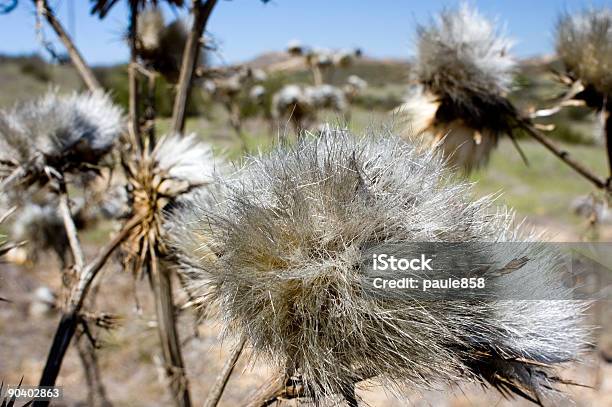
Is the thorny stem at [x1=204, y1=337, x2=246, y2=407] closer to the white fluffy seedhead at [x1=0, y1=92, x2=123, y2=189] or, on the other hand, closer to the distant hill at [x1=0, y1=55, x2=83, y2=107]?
the white fluffy seedhead at [x1=0, y1=92, x2=123, y2=189]

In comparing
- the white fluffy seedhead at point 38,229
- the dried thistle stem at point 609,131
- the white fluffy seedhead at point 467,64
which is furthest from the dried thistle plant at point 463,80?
the white fluffy seedhead at point 38,229

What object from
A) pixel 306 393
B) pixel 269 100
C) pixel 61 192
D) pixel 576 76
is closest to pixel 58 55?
pixel 61 192

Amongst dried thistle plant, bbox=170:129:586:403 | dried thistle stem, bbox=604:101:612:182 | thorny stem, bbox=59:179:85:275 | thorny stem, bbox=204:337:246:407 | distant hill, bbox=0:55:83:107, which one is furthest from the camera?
distant hill, bbox=0:55:83:107

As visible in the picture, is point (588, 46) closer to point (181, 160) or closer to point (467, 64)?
point (467, 64)

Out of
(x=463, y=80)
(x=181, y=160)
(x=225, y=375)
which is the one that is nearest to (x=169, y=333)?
(x=181, y=160)

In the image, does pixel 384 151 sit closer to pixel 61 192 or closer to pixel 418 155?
pixel 418 155

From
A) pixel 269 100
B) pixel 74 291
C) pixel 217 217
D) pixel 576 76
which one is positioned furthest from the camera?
pixel 269 100

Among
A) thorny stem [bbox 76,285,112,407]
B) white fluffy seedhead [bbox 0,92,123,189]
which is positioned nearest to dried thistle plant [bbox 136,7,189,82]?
white fluffy seedhead [bbox 0,92,123,189]
